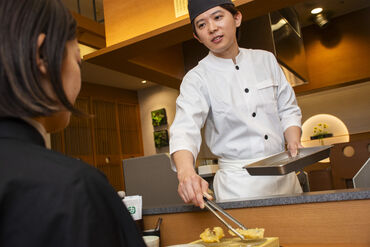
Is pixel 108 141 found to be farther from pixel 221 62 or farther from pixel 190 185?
pixel 190 185

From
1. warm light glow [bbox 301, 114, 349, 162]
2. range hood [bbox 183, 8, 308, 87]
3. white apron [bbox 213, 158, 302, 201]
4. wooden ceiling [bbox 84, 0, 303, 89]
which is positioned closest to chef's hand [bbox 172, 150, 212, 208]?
white apron [bbox 213, 158, 302, 201]

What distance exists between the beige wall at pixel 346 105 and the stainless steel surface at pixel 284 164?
16.6 ft

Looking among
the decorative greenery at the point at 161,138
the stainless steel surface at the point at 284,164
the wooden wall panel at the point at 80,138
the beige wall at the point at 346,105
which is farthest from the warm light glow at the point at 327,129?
the stainless steel surface at the point at 284,164

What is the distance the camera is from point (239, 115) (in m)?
1.66

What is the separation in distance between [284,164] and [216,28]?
0.75 meters

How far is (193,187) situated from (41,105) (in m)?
0.79

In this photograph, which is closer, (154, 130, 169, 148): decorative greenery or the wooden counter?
the wooden counter

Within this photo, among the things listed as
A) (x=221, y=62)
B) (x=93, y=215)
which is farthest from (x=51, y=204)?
(x=221, y=62)

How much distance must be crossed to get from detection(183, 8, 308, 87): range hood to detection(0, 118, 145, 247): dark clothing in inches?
A: 126

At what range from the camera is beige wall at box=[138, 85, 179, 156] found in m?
8.29

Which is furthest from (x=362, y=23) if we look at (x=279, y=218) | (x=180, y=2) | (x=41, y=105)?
(x=41, y=105)

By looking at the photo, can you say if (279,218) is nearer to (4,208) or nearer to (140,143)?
(4,208)

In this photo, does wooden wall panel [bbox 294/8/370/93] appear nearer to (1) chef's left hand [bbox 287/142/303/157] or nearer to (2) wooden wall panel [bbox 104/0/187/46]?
(2) wooden wall panel [bbox 104/0/187/46]

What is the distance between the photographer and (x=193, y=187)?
1.19 metres
